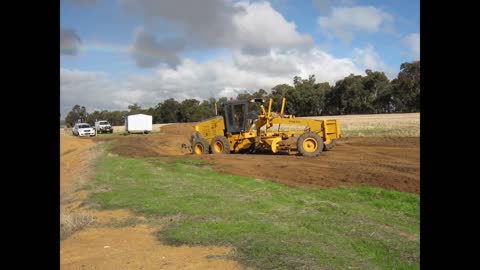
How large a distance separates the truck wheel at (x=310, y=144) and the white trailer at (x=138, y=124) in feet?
132

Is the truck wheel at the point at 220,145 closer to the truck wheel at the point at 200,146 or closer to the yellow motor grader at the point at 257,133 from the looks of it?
the yellow motor grader at the point at 257,133

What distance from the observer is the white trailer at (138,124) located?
57.0 metres

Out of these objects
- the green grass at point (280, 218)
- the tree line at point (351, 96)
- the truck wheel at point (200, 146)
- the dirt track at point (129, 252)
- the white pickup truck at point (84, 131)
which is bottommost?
the dirt track at point (129, 252)

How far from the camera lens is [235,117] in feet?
72.0

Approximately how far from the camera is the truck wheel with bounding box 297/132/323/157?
19.7 meters

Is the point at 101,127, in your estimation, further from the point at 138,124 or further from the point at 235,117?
the point at 235,117

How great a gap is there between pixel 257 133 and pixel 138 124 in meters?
38.3

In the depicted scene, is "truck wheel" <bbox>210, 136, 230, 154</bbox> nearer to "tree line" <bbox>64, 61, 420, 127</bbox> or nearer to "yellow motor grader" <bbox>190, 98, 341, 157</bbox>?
"yellow motor grader" <bbox>190, 98, 341, 157</bbox>

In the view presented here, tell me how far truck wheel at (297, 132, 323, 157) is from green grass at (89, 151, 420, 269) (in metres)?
6.25

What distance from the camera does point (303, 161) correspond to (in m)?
17.8

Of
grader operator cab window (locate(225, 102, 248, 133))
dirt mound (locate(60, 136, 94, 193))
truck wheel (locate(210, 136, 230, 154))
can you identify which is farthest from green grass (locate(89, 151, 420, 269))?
grader operator cab window (locate(225, 102, 248, 133))

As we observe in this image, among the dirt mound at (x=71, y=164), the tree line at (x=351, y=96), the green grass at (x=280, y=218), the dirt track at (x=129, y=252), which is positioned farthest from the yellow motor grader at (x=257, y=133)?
the tree line at (x=351, y=96)
